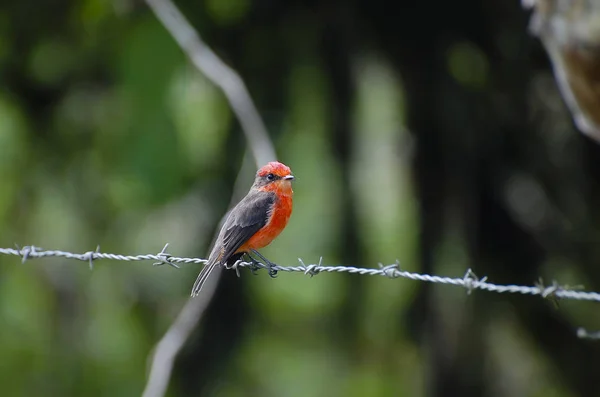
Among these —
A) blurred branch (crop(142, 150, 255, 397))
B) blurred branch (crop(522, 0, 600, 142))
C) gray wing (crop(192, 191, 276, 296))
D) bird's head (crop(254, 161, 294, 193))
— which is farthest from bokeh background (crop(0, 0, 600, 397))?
blurred branch (crop(522, 0, 600, 142))

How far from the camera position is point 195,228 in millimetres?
5766

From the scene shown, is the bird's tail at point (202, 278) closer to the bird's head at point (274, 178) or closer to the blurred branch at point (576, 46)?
the bird's head at point (274, 178)

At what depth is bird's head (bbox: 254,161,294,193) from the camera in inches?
168

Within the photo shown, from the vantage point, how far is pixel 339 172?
5.66m

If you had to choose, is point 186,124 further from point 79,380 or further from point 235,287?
point 79,380

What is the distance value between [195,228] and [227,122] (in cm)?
71

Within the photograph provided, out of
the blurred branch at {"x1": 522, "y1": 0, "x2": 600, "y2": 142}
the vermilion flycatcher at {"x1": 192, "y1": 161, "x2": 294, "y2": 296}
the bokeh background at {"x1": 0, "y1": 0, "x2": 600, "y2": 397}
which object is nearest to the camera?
the blurred branch at {"x1": 522, "y1": 0, "x2": 600, "y2": 142}

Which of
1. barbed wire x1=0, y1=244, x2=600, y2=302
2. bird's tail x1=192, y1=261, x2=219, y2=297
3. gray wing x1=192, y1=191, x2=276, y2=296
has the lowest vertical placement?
barbed wire x1=0, y1=244, x2=600, y2=302

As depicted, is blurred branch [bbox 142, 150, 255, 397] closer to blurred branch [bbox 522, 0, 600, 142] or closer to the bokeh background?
the bokeh background

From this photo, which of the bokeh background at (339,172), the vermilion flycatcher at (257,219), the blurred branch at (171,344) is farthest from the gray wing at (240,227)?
the bokeh background at (339,172)

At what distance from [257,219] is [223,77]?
82 cm

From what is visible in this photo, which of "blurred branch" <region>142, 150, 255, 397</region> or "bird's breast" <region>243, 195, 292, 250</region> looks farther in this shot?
"blurred branch" <region>142, 150, 255, 397</region>

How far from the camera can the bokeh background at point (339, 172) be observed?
5.34 m

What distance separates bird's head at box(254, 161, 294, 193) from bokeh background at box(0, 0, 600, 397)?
65cm
